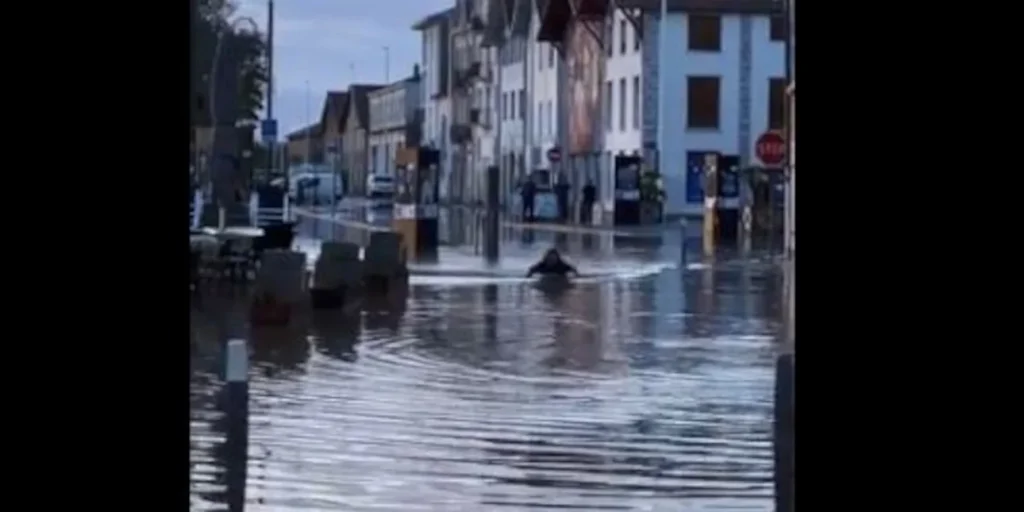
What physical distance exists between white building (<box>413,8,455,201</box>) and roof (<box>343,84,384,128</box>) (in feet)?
15.5

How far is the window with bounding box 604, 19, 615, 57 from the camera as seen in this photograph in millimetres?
57250

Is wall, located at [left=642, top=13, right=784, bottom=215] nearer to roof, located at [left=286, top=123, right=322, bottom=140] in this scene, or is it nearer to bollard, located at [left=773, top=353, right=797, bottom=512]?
roof, located at [left=286, top=123, right=322, bottom=140]

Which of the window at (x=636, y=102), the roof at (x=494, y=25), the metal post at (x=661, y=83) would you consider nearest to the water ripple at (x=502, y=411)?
the metal post at (x=661, y=83)

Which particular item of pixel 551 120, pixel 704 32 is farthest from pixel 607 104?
pixel 704 32

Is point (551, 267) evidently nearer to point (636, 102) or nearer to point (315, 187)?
point (315, 187)

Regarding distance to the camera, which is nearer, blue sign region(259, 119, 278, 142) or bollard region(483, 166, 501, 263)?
bollard region(483, 166, 501, 263)

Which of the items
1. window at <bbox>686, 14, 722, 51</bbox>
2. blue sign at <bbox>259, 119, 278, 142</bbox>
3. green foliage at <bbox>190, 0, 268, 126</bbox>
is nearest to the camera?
green foliage at <bbox>190, 0, 268, 126</bbox>

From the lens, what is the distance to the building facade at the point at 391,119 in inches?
2079

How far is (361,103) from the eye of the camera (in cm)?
5300

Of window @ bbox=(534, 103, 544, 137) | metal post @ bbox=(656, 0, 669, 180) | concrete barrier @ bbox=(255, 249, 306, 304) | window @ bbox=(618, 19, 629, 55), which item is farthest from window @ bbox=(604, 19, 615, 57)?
concrete barrier @ bbox=(255, 249, 306, 304)

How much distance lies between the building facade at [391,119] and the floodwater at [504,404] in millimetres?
28408

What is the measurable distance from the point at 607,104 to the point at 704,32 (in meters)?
4.01
